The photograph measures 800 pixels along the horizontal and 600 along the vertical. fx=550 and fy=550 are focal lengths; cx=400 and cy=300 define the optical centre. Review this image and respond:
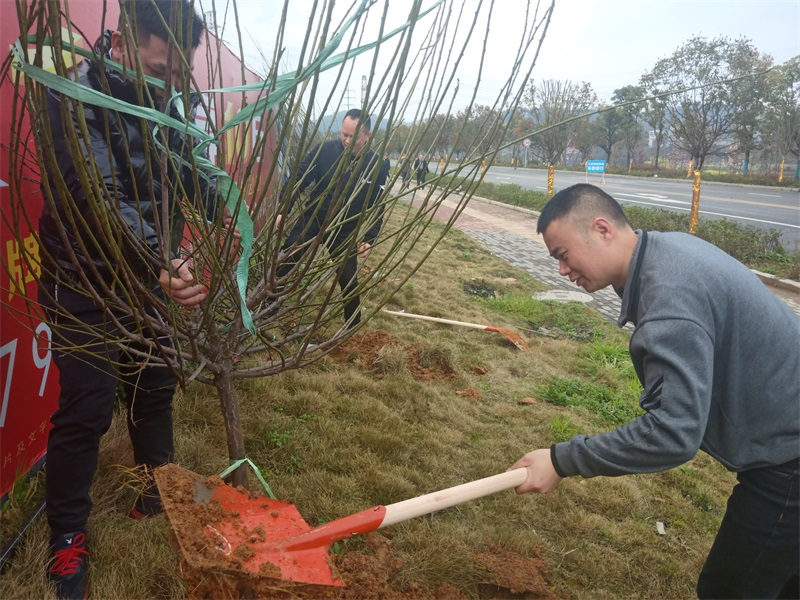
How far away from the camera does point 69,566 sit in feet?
5.81

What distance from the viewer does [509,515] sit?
2674mm

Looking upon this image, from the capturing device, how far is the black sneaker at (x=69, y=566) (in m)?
1.74

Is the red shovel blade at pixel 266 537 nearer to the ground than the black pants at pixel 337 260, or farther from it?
nearer to the ground

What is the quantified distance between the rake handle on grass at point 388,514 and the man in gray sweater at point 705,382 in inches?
3.8

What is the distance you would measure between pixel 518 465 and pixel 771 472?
78 cm

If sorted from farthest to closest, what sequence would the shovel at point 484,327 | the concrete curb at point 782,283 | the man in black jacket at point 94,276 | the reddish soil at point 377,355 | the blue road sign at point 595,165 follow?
1. the blue road sign at point 595,165
2. the concrete curb at point 782,283
3. the shovel at point 484,327
4. the reddish soil at point 377,355
5. the man in black jacket at point 94,276

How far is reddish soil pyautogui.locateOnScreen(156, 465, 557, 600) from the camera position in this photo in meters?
1.50

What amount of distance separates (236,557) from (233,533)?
115 millimetres

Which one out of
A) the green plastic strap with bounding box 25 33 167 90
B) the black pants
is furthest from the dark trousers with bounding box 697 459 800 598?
the green plastic strap with bounding box 25 33 167 90

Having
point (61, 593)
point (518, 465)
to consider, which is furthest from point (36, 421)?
point (518, 465)

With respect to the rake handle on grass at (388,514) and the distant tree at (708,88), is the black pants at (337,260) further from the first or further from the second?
the distant tree at (708,88)

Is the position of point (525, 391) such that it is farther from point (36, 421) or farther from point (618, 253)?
point (36, 421)

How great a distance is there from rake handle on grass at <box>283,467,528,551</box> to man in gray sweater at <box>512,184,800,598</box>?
3.8 inches

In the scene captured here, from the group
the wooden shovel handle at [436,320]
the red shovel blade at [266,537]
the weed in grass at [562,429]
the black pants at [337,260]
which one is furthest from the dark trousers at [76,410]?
the wooden shovel handle at [436,320]
